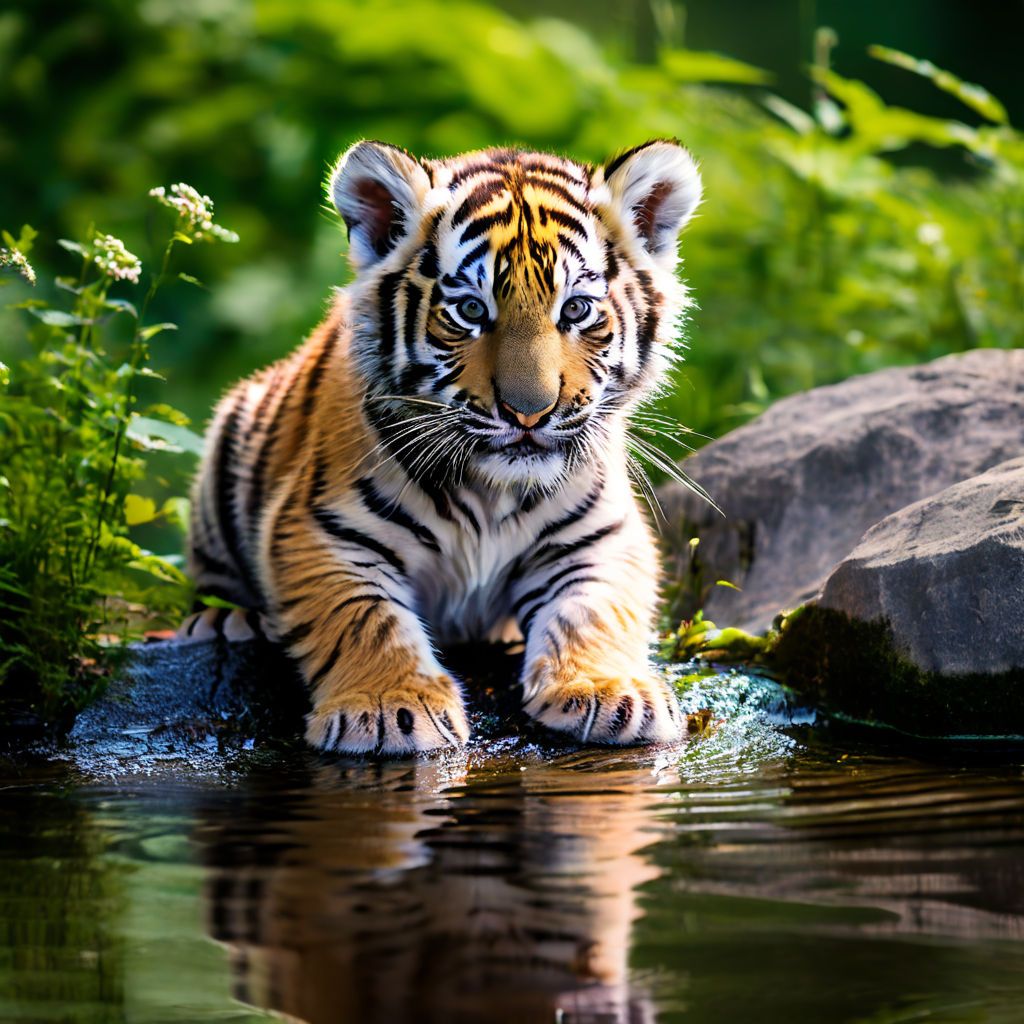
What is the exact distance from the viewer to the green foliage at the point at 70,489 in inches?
147

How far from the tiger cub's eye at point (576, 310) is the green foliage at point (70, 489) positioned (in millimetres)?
822

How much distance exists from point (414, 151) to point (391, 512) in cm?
453

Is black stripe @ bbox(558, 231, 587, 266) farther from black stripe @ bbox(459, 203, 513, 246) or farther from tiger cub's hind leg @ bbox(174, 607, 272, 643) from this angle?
tiger cub's hind leg @ bbox(174, 607, 272, 643)

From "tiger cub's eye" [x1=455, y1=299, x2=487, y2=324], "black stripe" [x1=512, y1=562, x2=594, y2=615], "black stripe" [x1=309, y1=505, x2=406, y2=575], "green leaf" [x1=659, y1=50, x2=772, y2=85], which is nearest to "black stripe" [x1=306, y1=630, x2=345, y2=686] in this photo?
"black stripe" [x1=309, y1=505, x2=406, y2=575]

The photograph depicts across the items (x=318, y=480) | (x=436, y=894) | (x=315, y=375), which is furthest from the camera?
(x=315, y=375)

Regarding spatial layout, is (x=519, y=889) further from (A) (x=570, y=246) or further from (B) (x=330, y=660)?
(A) (x=570, y=246)

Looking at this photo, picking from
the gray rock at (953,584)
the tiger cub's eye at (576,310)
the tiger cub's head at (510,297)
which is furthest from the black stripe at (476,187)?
the gray rock at (953,584)

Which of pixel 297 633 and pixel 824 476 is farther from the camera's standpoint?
pixel 824 476

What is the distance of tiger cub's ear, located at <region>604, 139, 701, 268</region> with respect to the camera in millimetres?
3938

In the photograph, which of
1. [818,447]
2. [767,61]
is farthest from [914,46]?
[818,447]

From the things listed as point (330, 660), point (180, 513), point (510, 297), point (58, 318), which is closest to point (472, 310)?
point (510, 297)

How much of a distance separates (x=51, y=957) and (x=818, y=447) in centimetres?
327

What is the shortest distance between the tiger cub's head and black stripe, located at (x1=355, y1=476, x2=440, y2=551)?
111 mm

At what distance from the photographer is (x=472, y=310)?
12.1 ft
